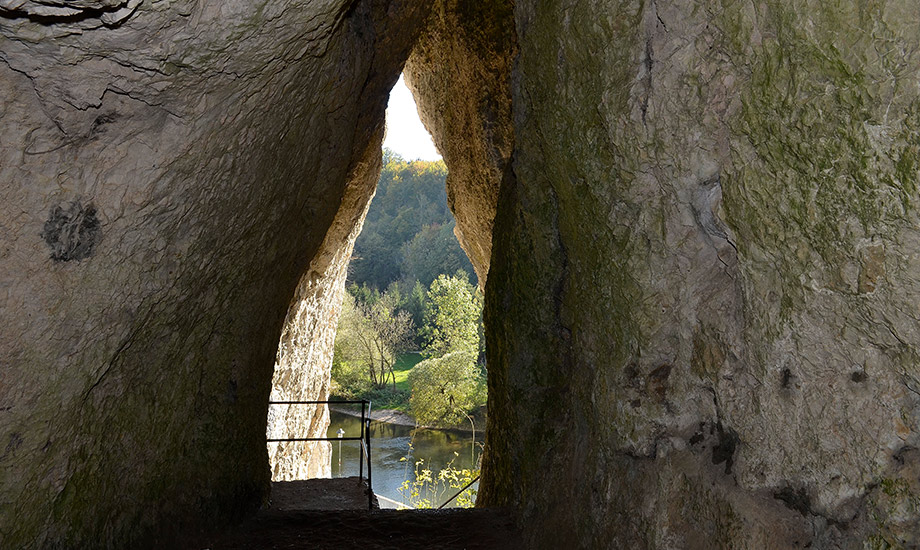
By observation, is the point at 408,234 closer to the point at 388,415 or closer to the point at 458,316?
the point at 388,415

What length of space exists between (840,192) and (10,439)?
379 centimetres

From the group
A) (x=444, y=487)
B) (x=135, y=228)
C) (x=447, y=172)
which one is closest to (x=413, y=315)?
(x=444, y=487)

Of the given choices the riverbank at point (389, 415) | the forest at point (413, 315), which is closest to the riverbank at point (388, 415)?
the riverbank at point (389, 415)

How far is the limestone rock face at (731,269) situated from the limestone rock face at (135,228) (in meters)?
1.83

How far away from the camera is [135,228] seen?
148 inches

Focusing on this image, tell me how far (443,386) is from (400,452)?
3408mm

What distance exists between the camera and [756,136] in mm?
3135

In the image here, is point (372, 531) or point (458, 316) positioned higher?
point (458, 316)

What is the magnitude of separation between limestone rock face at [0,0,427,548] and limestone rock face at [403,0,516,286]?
154 inches

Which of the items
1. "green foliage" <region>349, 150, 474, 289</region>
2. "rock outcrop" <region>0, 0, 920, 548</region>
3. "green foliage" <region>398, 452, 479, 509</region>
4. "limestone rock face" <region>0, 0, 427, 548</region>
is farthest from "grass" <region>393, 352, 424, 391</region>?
"limestone rock face" <region>0, 0, 427, 548</region>

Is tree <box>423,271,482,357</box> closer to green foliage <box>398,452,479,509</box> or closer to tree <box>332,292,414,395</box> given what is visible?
tree <box>332,292,414,395</box>

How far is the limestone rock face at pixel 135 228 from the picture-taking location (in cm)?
316

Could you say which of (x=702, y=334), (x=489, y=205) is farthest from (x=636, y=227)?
(x=489, y=205)

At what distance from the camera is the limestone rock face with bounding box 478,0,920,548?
2.62 meters
